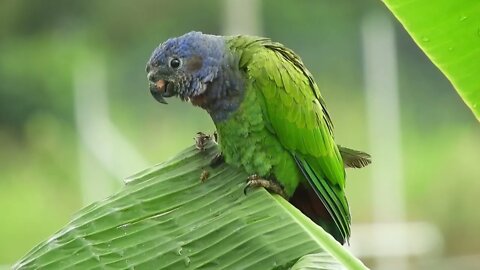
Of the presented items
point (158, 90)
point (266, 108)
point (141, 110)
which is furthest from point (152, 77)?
point (141, 110)

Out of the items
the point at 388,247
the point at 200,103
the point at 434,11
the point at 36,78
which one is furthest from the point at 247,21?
the point at 434,11

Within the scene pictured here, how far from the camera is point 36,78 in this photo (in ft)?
9.61

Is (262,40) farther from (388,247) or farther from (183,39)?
(388,247)

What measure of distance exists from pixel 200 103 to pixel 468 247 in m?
2.21

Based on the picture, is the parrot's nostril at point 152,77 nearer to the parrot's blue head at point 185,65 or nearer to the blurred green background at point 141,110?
the parrot's blue head at point 185,65

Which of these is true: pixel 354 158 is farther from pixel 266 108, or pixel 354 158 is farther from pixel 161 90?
pixel 161 90

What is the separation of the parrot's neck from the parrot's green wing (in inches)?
0.8

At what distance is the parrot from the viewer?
966 mm

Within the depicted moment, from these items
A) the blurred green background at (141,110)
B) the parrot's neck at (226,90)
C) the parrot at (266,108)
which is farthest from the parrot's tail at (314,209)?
the blurred green background at (141,110)

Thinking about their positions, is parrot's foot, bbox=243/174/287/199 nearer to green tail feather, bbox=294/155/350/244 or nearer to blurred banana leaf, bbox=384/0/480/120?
green tail feather, bbox=294/155/350/244

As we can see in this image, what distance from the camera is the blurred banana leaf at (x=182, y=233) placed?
0.67 m

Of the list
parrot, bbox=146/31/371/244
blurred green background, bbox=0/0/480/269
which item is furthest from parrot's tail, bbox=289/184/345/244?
blurred green background, bbox=0/0/480/269

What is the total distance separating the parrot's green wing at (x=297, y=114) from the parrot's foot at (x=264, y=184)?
44 mm

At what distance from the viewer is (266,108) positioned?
993mm
